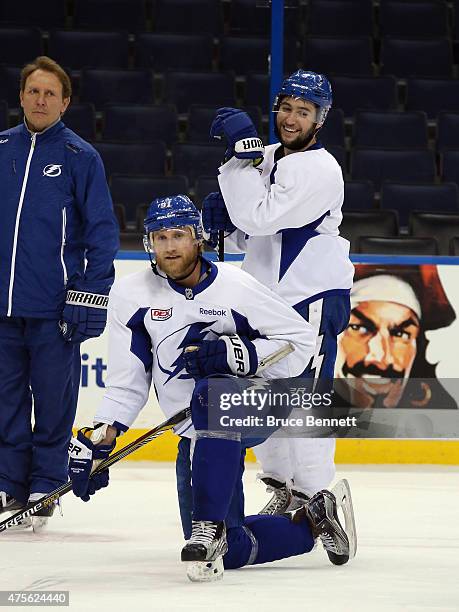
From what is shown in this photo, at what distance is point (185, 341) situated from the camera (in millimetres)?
3129

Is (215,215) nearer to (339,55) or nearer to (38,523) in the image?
(38,523)

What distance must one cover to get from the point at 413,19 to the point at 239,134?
16.3 ft

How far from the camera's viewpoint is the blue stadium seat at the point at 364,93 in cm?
772

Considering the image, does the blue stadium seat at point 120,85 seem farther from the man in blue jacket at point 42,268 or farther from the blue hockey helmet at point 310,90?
the blue hockey helmet at point 310,90

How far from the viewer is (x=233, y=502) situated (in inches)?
122

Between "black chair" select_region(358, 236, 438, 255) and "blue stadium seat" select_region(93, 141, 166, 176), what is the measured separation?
1447 millimetres

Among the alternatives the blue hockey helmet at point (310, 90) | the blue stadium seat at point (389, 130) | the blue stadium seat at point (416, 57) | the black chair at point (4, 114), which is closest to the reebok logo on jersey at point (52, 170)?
the blue hockey helmet at point (310, 90)

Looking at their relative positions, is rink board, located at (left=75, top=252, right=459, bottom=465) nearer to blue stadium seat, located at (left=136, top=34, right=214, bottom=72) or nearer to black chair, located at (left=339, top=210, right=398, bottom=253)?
black chair, located at (left=339, top=210, right=398, bottom=253)

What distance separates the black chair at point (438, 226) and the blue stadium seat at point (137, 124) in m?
1.53

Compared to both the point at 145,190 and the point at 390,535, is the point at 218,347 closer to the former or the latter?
the point at 390,535

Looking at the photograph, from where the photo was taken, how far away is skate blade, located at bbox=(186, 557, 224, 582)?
9.66 feet

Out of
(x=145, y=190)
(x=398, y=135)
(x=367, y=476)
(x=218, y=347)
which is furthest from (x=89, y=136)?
(x=218, y=347)

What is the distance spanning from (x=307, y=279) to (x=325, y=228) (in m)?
0.14

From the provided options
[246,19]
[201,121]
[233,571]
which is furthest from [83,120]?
[233,571]
